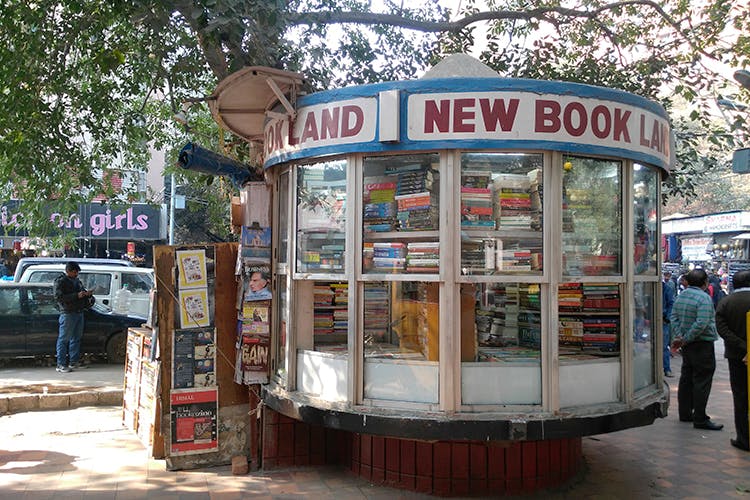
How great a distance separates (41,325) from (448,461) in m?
8.52

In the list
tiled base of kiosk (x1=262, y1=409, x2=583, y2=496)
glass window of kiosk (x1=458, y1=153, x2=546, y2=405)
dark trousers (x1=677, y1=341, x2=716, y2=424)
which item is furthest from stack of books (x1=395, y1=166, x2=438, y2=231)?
dark trousers (x1=677, y1=341, x2=716, y2=424)

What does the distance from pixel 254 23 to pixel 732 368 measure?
572 centimetres

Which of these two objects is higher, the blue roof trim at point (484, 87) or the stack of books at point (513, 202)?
the blue roof trim at point (484, 87)

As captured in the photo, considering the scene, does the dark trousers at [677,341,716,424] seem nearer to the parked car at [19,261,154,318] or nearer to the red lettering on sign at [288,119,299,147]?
the red lettering on sign at [288,119,299,147]

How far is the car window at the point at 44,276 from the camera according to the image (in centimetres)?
1232

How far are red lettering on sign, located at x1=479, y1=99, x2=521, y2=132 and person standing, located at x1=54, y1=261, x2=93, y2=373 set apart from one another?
811 cm

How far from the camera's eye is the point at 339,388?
15.2 feet

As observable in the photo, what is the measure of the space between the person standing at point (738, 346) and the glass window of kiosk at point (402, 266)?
11.6 ft

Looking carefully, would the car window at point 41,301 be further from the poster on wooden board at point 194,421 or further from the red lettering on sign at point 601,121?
the red lettering on sign at point 601,121

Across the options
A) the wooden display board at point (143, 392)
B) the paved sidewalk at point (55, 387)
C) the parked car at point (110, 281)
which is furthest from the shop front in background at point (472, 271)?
the parked car at point (110, 281)

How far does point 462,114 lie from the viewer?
429 cm

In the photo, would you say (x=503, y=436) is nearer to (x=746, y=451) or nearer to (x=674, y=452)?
(x=674, y=452)

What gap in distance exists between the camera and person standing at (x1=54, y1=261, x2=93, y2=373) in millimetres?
10070

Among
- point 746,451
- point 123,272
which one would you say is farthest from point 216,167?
point 123,272
